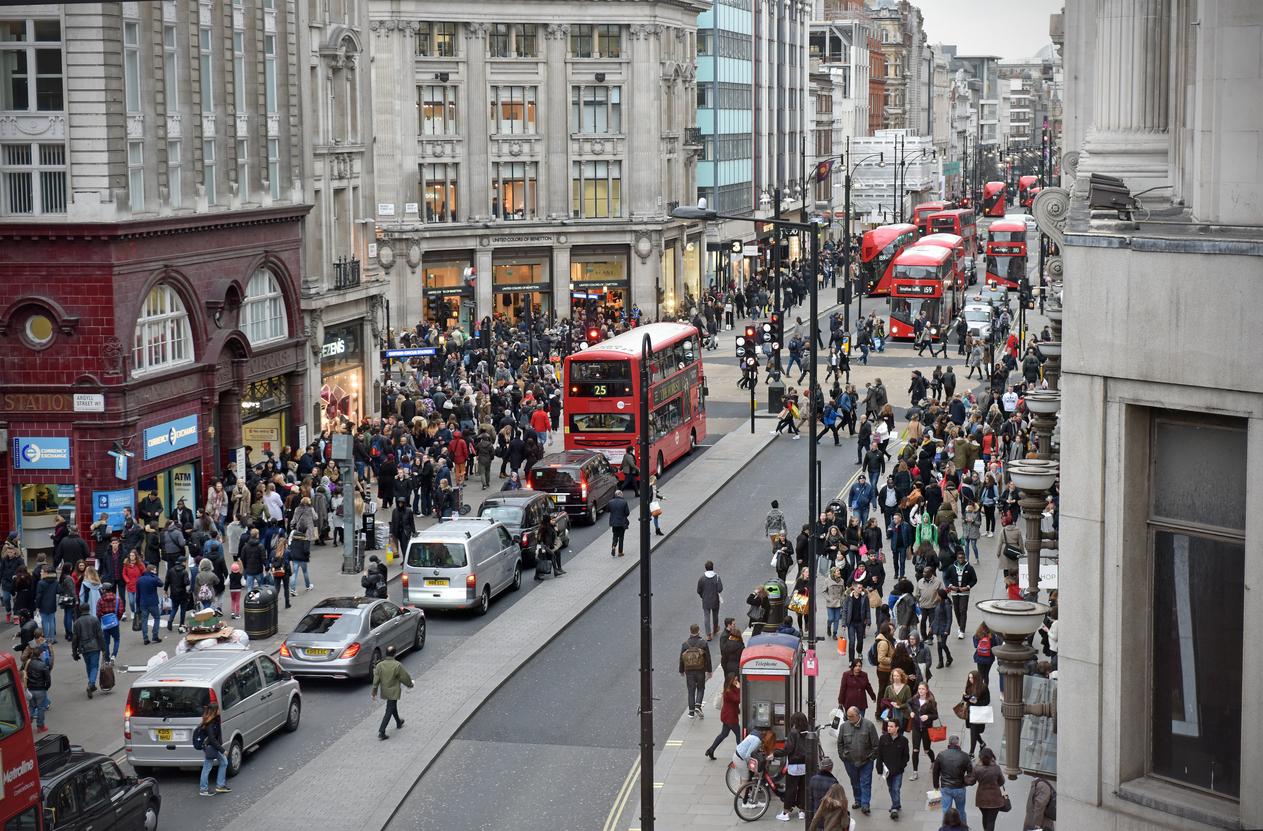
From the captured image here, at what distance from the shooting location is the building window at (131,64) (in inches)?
1577

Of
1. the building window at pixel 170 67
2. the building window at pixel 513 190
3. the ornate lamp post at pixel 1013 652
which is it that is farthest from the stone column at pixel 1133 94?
the building window at pixel 513 190

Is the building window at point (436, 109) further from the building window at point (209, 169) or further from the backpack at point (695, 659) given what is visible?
the backpack at point (695, 659)

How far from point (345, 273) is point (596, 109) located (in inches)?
1294

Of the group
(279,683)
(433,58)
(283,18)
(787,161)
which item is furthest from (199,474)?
(787,161)

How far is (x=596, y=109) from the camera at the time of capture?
8456cm

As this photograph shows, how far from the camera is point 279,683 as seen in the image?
27000mm

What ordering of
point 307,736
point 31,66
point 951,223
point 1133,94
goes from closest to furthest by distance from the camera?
1. point 1133,94
2. point 307,736
3. point 31,66
4. point 951,223

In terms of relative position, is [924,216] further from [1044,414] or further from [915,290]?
[1044,414]

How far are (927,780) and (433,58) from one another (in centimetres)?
6013

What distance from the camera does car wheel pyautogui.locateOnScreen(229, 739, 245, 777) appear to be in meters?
25.4

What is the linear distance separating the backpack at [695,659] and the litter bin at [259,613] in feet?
27.6

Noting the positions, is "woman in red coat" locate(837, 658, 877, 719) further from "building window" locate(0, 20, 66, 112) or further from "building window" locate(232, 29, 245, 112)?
"building window" locate(232, 29, 245, 112)

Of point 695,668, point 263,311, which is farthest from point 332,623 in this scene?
point 263,311

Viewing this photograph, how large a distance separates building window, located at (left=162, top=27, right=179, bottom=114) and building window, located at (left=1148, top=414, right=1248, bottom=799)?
33084mm
